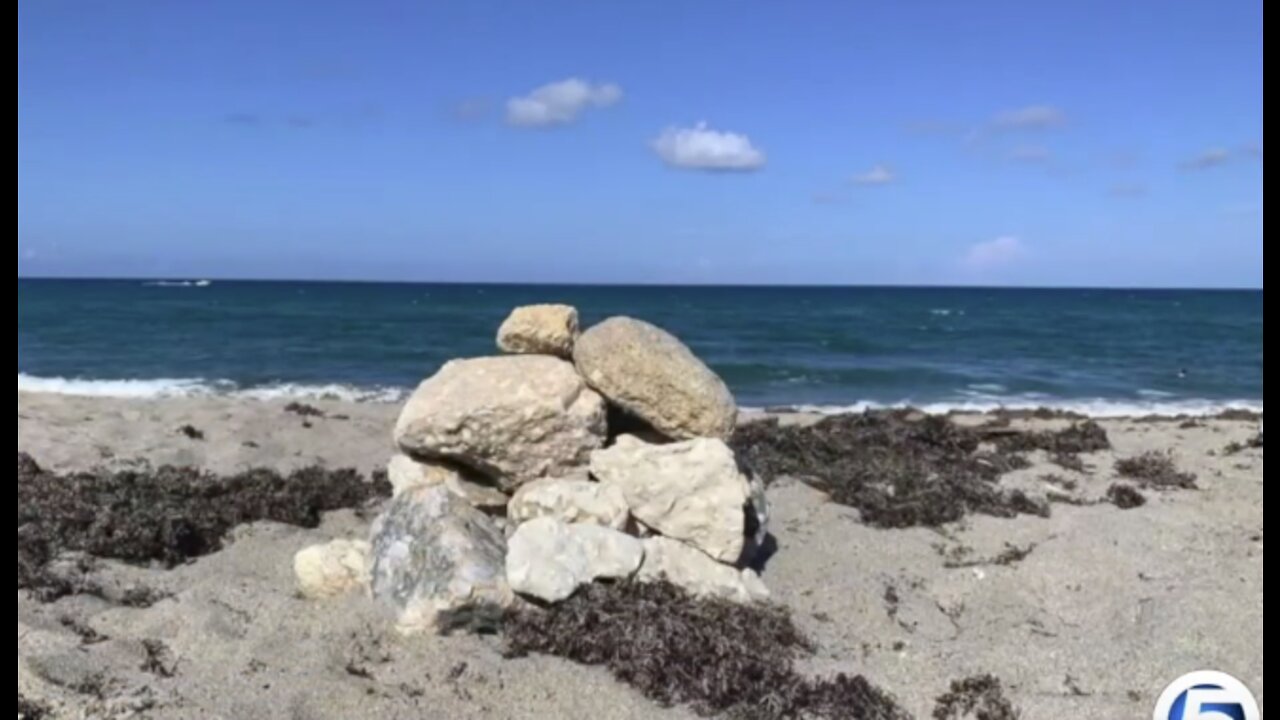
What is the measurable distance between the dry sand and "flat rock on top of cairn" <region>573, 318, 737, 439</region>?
1252mm

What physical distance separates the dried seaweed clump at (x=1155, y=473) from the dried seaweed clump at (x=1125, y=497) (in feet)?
2.04

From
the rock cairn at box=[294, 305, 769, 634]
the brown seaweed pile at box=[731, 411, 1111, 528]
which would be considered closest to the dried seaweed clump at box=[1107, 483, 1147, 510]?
the brown seaweed pile at box=[731, 411, 1111, 528]

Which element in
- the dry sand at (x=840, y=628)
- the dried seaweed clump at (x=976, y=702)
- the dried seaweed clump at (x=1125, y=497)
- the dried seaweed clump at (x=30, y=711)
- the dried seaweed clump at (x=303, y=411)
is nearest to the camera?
the dried seaweed clump at (x=30, y=711)

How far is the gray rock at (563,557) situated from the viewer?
6203 millimetres

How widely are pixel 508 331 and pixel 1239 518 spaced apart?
6.68m

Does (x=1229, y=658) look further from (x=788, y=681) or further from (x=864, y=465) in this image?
(x=864, y=465)

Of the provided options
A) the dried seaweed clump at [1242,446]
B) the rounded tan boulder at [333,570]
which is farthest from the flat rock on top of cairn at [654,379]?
the dried seaweed clump at [1242,446]

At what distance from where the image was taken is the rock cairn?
6426 mm

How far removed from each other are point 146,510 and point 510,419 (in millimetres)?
3206

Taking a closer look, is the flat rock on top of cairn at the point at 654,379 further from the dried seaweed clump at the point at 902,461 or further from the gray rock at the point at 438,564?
the dried seaweed clump at the point at 902,461

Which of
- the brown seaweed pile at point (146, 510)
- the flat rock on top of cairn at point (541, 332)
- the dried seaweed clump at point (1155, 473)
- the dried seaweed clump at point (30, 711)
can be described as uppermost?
the flat rock on top of cairn at point (541, 332)

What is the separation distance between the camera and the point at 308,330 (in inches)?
1718

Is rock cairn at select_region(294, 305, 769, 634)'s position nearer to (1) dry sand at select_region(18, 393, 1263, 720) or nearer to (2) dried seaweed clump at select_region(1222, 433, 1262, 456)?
(1) dry sand at select_region(18, 393, 1263, 720)

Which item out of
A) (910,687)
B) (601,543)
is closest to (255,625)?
(601,543)
